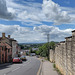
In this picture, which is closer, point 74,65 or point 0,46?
point 74,65

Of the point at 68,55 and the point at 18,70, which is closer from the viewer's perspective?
the point at 68,55

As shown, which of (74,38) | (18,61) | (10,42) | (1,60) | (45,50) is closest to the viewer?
(74,38)

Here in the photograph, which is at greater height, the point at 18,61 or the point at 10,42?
the point at 10,42

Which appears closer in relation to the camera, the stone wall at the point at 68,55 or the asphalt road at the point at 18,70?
the stone wall at the point at 68,55

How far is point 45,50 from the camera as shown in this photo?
68062mm

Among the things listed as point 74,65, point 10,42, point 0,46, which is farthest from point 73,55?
point 10,42

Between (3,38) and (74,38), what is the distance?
4949 cm

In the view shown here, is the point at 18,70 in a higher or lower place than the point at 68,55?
lower

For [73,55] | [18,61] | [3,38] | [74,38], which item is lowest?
[18,61]

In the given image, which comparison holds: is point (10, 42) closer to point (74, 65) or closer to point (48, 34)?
point (48, 34)

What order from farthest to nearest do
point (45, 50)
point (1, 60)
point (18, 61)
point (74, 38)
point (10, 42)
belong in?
1. point (45, 50)
2. point (10, 42)
3. point (1, 60)
4. point (18, 61)
5. point (74, 38)

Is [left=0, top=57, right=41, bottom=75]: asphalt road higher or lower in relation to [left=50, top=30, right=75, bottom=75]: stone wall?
lower

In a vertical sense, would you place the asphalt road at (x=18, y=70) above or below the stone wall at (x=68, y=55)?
below

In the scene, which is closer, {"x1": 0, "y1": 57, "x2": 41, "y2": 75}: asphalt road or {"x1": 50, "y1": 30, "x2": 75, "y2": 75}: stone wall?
{"x1": 50, "y1": 30, "x2": 75, "y2": 75}: stone wall
